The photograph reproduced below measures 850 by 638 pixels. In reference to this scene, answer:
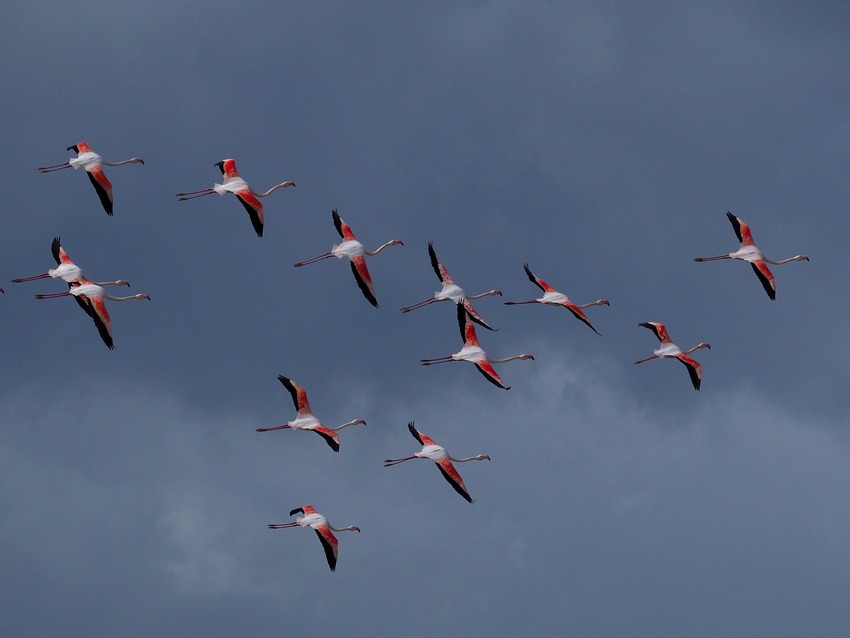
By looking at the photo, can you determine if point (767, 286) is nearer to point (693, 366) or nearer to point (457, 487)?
point (693, 366)

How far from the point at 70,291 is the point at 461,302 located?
12683 mm

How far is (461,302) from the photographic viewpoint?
193ft

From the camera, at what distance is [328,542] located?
5631 cm

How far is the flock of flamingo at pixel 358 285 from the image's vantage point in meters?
55.8

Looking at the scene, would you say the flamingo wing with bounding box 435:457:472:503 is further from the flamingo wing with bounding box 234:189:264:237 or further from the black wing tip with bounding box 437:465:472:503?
the flamingo wing with bounding box 234:189:264:237

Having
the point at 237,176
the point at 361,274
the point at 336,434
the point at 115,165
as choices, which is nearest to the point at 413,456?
the point at 336,434

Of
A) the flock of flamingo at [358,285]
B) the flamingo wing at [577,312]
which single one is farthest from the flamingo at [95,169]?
the flamingo wing at [577,312]

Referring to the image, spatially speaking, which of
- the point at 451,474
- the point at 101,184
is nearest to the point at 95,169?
the point at 101,184

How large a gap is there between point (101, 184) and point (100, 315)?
5662 mm

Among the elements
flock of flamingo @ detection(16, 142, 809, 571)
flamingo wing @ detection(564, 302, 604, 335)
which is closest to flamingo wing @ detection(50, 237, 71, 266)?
flock of flamingo @ detection(16, 142, 809, 571)

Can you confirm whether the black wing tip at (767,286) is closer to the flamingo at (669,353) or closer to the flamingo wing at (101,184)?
the flamingo at (669,353)

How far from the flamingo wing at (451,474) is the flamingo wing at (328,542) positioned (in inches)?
158

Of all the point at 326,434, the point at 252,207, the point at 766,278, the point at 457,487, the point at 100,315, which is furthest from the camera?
the point at 766,278

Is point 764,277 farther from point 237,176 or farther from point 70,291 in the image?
point 70,291
